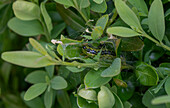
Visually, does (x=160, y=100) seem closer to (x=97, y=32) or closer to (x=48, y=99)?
(x=97, y=32)

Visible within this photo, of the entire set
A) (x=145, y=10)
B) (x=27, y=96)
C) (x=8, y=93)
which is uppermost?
(x=145, y=10)

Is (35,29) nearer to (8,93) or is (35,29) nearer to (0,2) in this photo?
(0,2)

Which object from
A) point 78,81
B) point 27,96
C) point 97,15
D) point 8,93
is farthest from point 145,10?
point 8,93

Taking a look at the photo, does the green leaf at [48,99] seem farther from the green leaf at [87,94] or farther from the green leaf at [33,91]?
the green leaf at [87,94]

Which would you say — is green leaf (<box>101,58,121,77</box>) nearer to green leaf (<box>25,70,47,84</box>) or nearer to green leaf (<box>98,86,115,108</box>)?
green leaf (<box>98,86,115,108</box>)

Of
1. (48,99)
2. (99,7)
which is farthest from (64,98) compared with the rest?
(99,7)

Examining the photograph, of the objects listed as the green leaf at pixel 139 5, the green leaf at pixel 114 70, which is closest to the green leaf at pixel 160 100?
the green leaf at pixel 114 70

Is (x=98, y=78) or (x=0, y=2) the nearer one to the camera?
(x=98, y=78)
